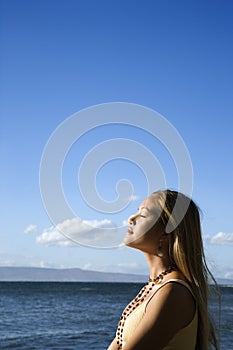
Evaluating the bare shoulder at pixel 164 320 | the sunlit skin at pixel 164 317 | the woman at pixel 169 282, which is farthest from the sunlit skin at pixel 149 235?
the bare shoulder at pixel 164 320

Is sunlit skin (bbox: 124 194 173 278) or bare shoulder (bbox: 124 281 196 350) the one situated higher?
sunlit skin (bbox: 124 194 173 278)

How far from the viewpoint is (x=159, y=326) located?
2420 mm

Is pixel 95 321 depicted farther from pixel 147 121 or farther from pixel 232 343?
pixel 147 121

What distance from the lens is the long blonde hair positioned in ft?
8.38

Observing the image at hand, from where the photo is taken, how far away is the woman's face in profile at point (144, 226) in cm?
267

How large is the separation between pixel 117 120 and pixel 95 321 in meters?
28.0

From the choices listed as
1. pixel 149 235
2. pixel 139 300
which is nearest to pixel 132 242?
pixel 149 235

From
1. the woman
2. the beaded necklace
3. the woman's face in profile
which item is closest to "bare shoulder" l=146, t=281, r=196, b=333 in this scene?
the woman

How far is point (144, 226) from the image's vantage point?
106 inches

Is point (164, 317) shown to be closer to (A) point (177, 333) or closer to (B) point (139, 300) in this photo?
(A) point (177, 333)

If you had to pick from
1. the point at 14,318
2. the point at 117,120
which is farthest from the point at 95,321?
the point at 117,120

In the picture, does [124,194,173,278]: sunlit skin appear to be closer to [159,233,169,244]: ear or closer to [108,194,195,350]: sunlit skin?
[159,233,169,244]: ear

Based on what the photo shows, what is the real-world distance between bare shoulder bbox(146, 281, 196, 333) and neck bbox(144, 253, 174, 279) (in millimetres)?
174

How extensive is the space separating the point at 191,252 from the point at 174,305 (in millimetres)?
249
